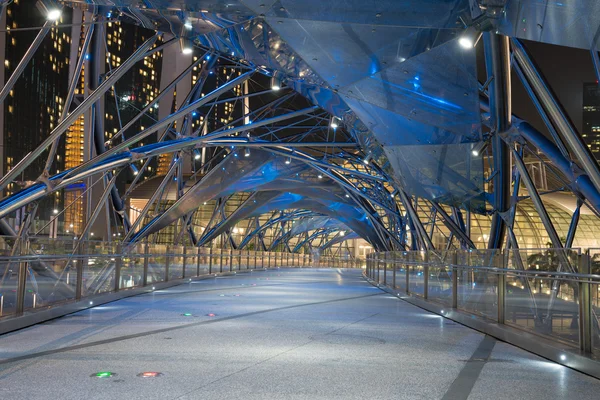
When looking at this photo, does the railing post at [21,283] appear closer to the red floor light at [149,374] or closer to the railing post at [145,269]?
the red floor light at [149,374]

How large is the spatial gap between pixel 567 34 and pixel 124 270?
12.1 m

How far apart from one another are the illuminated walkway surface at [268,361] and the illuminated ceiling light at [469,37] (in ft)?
16.2

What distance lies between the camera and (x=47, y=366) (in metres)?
7.17

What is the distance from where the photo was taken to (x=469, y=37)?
12.4 meters

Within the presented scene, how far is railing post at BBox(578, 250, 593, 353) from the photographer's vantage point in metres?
7.87

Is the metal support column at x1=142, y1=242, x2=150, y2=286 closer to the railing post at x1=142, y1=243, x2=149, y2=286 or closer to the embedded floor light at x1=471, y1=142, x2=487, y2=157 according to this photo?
the railing post at x1=142, y1=243, x2=149, y2=286

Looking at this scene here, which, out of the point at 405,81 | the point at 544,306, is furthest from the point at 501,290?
the point at 405,81

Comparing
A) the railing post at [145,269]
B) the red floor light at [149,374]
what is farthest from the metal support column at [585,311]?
the railing post at [145,269]

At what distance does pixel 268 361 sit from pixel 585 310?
355 centimetres

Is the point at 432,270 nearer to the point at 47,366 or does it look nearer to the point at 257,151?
the point at 47,366

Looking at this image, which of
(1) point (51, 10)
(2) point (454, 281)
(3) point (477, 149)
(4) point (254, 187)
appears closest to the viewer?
(2) point (454, 281)

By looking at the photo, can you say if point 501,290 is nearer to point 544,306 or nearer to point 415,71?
point 544,306

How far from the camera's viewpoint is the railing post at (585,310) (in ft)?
25.8

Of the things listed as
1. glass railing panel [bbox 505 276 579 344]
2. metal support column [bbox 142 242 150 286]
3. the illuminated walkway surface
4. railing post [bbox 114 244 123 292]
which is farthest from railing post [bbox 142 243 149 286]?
glass railing panel [bbox 505 276 579 344]
